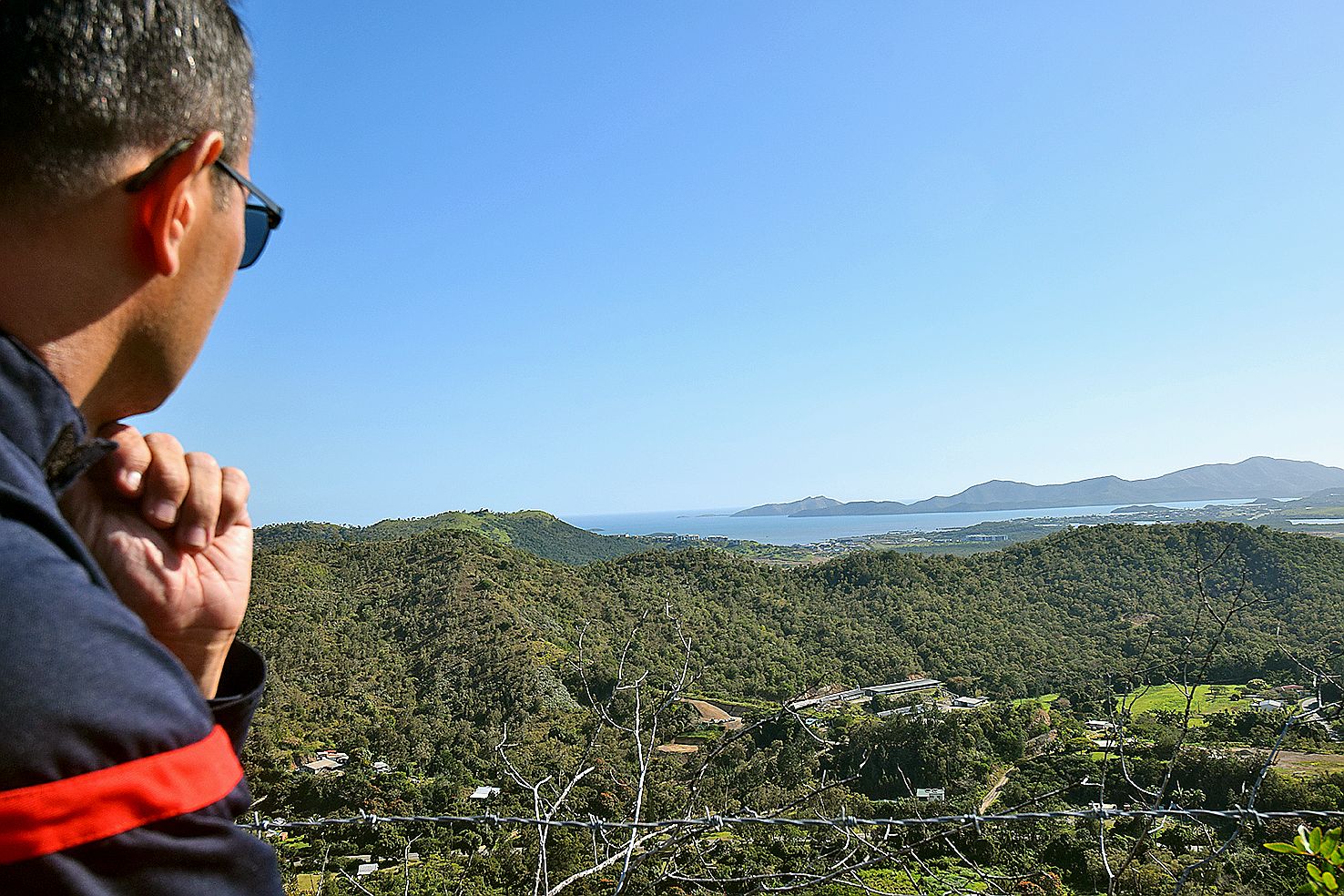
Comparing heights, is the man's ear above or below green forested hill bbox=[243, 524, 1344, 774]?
above

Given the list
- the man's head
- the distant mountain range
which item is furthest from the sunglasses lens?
the distant mountain range

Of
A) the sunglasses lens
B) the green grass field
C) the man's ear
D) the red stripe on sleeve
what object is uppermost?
the sunglasses lens

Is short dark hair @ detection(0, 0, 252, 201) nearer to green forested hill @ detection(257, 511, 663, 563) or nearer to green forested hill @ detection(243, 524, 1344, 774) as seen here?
green forested hill @ detection(243, 524, 1344, 774)

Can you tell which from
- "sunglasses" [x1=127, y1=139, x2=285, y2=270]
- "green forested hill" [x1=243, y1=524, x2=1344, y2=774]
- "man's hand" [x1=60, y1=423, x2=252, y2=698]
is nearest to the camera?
"sunglasses" [x1=127, y1=139, x2=285, y2=270]

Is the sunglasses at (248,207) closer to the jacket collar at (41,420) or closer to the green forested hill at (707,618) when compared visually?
the jacket collar at (41,420)

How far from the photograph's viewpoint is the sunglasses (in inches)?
30.0

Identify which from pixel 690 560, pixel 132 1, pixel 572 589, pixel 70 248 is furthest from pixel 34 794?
pixel 690 560

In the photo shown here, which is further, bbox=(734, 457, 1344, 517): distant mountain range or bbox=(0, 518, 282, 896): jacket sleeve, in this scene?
bbox=(734, 457, 1344, 517): distant mountain range

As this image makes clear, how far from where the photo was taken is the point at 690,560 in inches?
1490

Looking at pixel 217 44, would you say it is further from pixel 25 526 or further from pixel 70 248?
pixel 25 526

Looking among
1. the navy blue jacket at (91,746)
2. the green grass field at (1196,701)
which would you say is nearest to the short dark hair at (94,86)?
the navy blue jacket at (91,746)

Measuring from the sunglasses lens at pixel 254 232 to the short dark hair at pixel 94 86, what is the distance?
5.9 inches

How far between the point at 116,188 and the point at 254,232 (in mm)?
296

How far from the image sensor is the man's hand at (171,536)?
0.90 m
